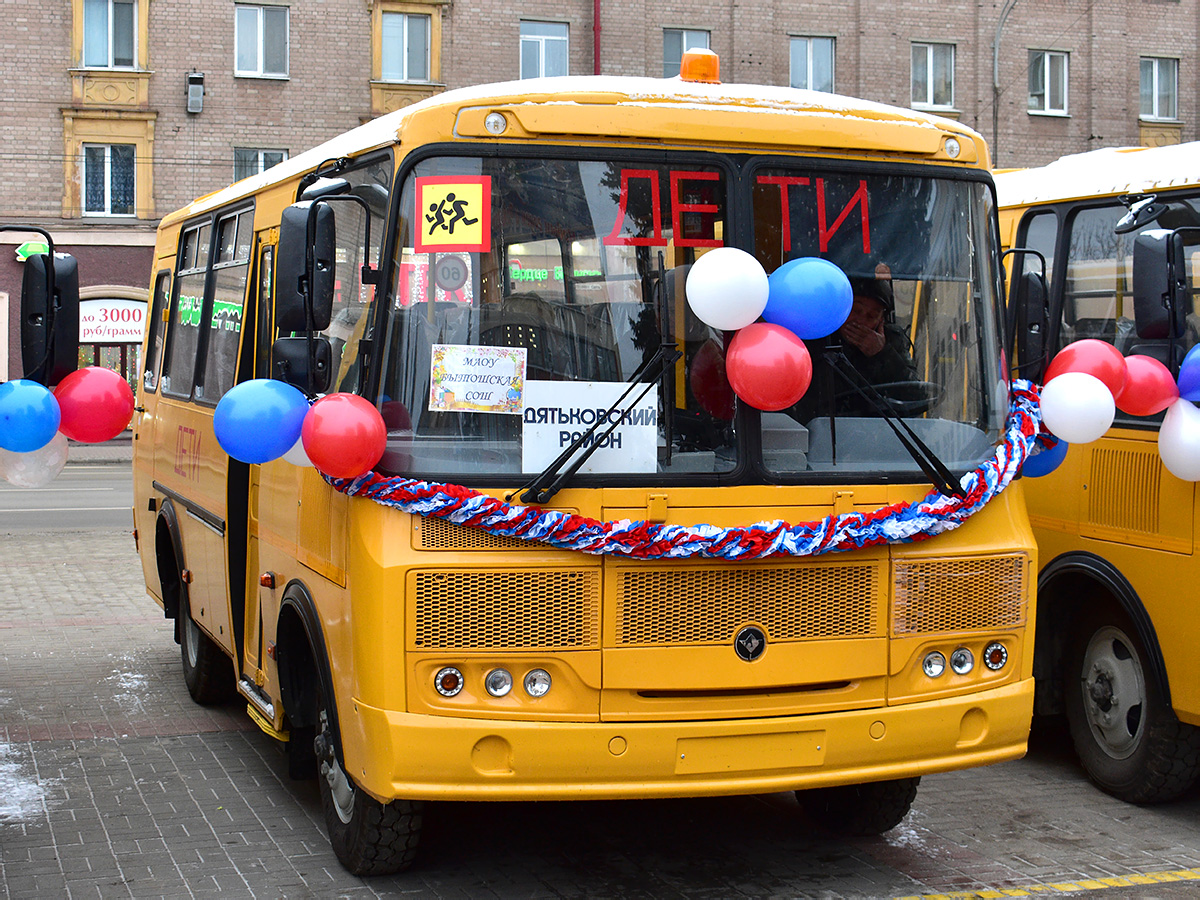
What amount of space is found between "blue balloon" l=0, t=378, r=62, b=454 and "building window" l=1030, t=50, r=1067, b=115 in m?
32.0

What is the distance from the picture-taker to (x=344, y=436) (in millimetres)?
4684

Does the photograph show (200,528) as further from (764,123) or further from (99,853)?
(764,123)

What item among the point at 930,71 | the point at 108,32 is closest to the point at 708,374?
the point at 108,32

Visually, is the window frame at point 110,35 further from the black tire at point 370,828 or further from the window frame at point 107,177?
the black tire at point 370,828

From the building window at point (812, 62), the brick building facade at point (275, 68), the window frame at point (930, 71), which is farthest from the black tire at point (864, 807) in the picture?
the window frame at point (930, 71)

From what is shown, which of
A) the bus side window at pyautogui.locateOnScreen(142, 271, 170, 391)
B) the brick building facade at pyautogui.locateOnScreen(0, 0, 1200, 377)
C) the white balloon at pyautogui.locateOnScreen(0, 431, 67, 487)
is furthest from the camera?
the brick building facade at pyautogui.locateOnScreen(0, 0, 1200, 377)

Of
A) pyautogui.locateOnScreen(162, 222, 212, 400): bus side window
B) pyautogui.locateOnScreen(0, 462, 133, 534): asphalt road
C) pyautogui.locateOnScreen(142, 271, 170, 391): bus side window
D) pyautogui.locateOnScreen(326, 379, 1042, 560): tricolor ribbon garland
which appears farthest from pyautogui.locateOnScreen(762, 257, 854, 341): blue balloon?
pyautogui.locateOnScreen(0, 462, 133, 534): asphalt road

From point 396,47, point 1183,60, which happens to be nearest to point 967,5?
point 1183,60

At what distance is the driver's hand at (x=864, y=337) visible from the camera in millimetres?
5082

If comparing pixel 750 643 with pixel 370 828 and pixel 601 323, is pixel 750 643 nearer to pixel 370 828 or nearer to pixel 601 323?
pixel 601 323

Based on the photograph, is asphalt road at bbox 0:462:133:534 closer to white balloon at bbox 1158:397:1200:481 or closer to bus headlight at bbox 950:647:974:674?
bus headlight at bbox 950:647:974:674

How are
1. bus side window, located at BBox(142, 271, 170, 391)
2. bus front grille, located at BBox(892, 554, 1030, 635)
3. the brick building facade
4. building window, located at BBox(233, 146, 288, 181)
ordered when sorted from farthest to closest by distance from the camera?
building window, located at BBox(233, 146, 288, 181)
the brick building facade
bus side window, located at BBox(142, 271, 170, 391)
bus front grille, located at BBox(892, 554, 1030, 635)

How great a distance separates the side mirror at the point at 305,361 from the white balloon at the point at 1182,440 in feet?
11.2

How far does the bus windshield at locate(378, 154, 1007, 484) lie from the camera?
484 cm
